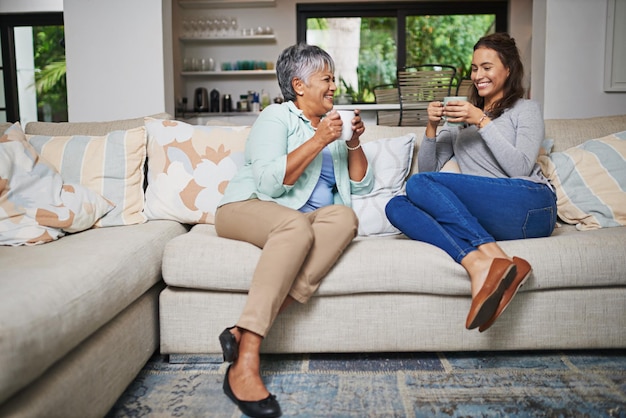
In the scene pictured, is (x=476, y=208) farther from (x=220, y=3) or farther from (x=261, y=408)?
(x=220, y=3)

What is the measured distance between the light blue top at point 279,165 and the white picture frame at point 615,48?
2.62 m

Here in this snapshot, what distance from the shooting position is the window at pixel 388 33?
6.70 metres

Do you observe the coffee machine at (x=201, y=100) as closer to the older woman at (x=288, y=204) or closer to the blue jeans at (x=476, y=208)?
the older woman at (x=288, y=204)

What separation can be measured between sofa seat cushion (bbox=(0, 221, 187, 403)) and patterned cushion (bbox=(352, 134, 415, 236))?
0.71m

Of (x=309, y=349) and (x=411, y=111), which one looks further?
(x=411, y=111)

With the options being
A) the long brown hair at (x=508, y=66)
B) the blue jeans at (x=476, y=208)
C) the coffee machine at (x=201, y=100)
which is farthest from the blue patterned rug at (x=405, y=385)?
the coffee machine at (x=201, y=100)

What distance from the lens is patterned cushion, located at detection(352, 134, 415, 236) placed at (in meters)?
2.24

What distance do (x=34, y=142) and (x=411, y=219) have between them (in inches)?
57.5

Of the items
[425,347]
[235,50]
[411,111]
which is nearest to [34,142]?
[425,347]

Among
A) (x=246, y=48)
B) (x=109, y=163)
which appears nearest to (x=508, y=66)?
(x=109, y=163)

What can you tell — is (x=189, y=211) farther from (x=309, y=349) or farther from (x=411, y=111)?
(x=411, y=111)

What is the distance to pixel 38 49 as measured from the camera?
654cm

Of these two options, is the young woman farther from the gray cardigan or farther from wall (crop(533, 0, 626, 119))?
wall (crop(533, 0, 626, 119))

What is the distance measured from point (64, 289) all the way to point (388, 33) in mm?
6184
